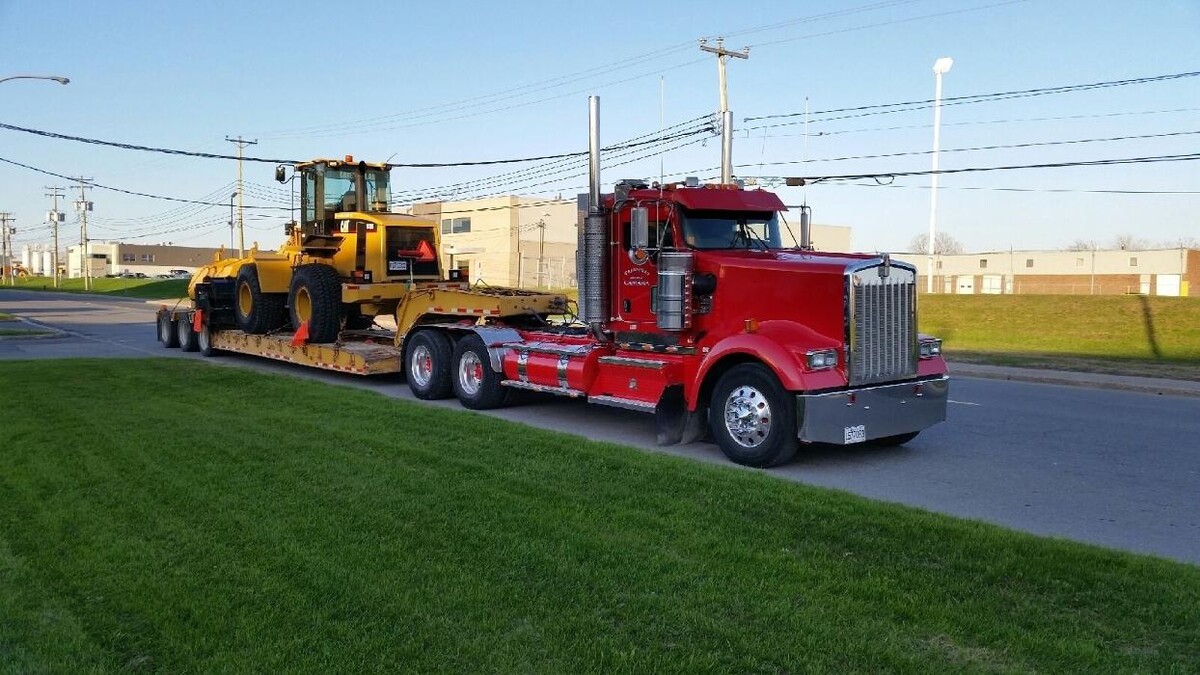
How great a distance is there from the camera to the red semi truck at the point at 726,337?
8891 millimetres

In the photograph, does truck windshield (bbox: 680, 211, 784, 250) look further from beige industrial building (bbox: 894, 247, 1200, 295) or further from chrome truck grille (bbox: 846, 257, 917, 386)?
beige industrial building (bbox: 894, 247, 1200, 295)

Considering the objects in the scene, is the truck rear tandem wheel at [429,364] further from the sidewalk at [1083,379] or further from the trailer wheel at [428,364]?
the sidewalk at [1083,379]

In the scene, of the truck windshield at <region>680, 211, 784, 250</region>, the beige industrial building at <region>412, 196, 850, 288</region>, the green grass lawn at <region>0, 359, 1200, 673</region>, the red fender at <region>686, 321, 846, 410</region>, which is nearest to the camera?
the green grass lawn at <region>0, 359, 1200, 673</region>

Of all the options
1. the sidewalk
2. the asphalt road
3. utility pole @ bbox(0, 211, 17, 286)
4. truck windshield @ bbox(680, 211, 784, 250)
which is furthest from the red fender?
utility pole @ bbox(0, 211, 17, 286)

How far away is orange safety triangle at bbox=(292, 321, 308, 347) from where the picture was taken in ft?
52.6

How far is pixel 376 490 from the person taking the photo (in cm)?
711

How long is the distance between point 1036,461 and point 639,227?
173 inches

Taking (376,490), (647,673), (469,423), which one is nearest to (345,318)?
(469,423)

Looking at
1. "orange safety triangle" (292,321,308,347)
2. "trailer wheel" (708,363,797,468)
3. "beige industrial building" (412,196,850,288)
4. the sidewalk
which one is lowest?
the sidewalk

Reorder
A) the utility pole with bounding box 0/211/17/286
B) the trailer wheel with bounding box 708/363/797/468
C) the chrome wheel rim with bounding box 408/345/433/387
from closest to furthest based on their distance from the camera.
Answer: the trailer wheel with bounding box 708/363/797/468 → the chrome wheel rim with bounding box 408/345/433/387 → the utility pole with bounding box 0/211/17/286

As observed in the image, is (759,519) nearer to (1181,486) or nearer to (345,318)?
(1181,486)

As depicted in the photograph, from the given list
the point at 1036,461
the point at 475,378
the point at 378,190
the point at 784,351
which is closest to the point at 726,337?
the point at 784,351

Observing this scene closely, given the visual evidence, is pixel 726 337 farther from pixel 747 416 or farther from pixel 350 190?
pixel 350 190

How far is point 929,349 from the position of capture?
32.8ft
